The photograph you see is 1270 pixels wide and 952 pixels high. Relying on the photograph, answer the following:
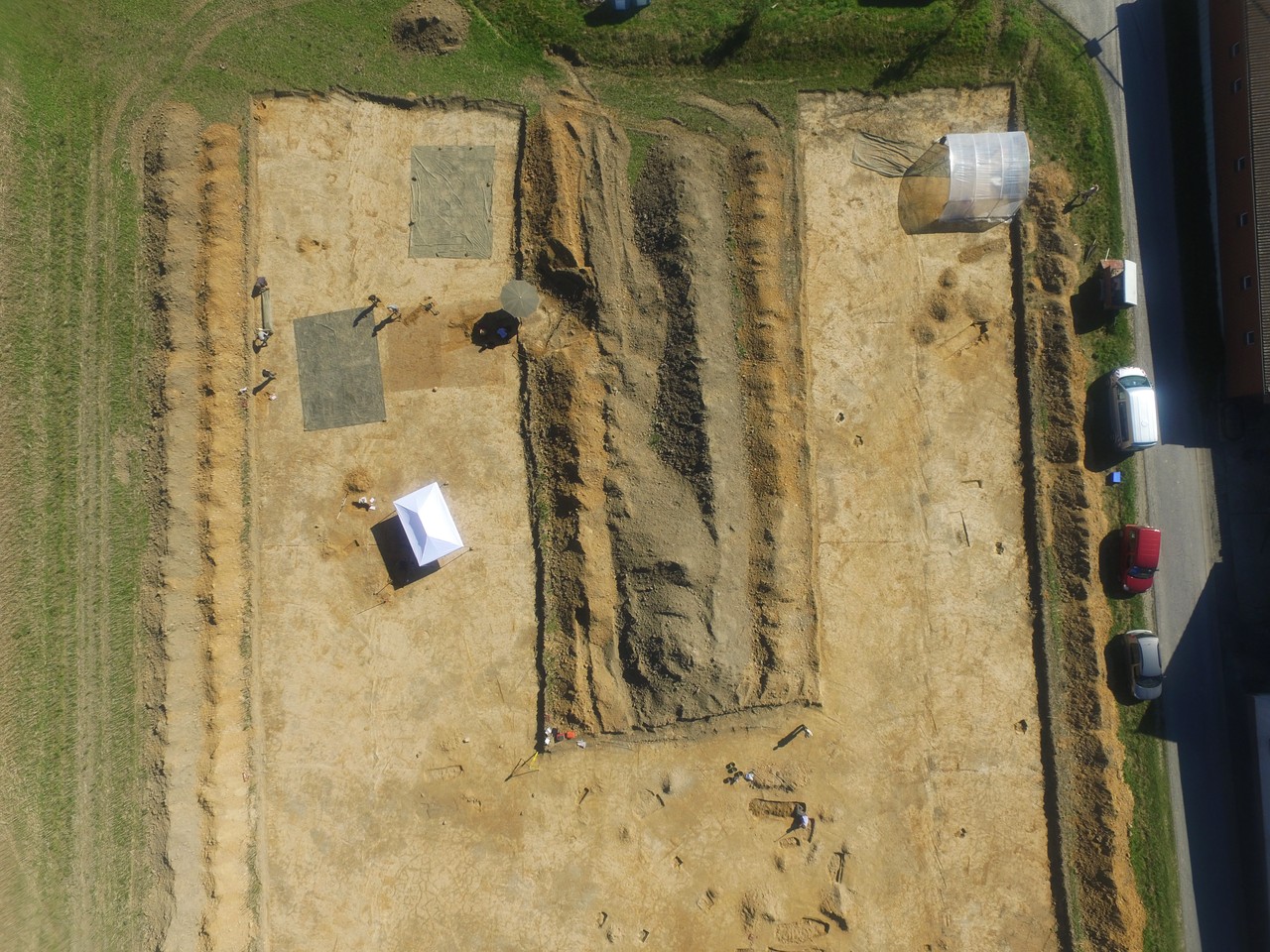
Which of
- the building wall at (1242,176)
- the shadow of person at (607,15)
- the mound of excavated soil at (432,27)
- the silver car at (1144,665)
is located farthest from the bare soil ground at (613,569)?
the building wall at (1242,176)

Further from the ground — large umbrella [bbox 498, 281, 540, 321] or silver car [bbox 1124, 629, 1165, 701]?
large umbrella [bbox 498, 281, 540, 321]

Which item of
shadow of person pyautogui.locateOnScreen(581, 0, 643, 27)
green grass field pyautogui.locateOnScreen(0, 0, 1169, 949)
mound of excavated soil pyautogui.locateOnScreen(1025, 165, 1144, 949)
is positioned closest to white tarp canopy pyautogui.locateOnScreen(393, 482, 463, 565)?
green grass field pyautogui.locateOnScreen(0, 0, 1169, 949)

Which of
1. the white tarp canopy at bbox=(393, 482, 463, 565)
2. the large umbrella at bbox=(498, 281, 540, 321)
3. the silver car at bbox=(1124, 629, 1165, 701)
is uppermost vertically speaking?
the large umbrella at bbox=(498, 281, 540, 321)

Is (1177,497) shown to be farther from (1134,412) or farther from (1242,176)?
(1242,176)

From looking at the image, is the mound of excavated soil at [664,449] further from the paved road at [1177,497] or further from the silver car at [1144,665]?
the paved road at [1177,497]

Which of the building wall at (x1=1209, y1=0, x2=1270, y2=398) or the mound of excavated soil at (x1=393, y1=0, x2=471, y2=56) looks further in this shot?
the mound of excavated soil at (x1=393, y1=0, x2=471, y2=56)

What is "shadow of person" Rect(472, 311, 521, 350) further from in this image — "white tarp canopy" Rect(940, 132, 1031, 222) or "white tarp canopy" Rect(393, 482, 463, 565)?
"white tarp canopy" Rect(940, 132, 1031, 222)

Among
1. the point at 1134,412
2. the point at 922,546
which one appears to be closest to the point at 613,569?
the point at 922,546
